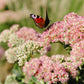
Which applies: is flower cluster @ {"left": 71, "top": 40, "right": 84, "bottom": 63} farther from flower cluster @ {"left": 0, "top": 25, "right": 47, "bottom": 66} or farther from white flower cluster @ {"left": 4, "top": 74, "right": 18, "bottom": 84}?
white flower cluster @ {"left": 4, "top": 74, "right": 18, "bottom": 84}

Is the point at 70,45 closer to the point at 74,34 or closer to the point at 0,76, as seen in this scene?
the point at 74,34

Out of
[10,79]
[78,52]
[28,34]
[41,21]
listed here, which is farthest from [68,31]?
[10,79]

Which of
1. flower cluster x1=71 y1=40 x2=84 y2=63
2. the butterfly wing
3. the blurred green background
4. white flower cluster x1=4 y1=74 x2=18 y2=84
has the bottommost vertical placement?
white flower cluster x1=4 y1=74 x2=18 y2=84

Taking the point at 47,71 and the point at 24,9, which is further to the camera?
the point at 24,9

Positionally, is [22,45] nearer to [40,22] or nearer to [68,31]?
[40,22]

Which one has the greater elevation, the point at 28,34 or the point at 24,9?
the point at 24,9

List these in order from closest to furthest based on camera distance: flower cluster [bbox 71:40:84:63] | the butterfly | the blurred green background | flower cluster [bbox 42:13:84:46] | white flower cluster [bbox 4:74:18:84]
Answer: flower cluster [bbox 71:40:84:63]
flower cluster [bbox 42:13:84:46]
the butterfly
white flower cluster [bbox 4:74:18:84]
the blurred green background

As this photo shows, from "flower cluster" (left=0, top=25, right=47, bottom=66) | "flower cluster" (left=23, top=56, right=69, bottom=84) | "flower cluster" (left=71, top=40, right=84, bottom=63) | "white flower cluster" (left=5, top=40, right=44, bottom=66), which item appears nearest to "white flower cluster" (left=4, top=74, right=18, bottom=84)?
"flower cluster" (left=0, top=25, right=47, bottom=66)

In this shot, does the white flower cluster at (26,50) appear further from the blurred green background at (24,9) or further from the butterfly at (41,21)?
the blurred green background at (24,9)

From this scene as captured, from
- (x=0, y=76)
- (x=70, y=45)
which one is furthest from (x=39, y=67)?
(x=0, y=76)
